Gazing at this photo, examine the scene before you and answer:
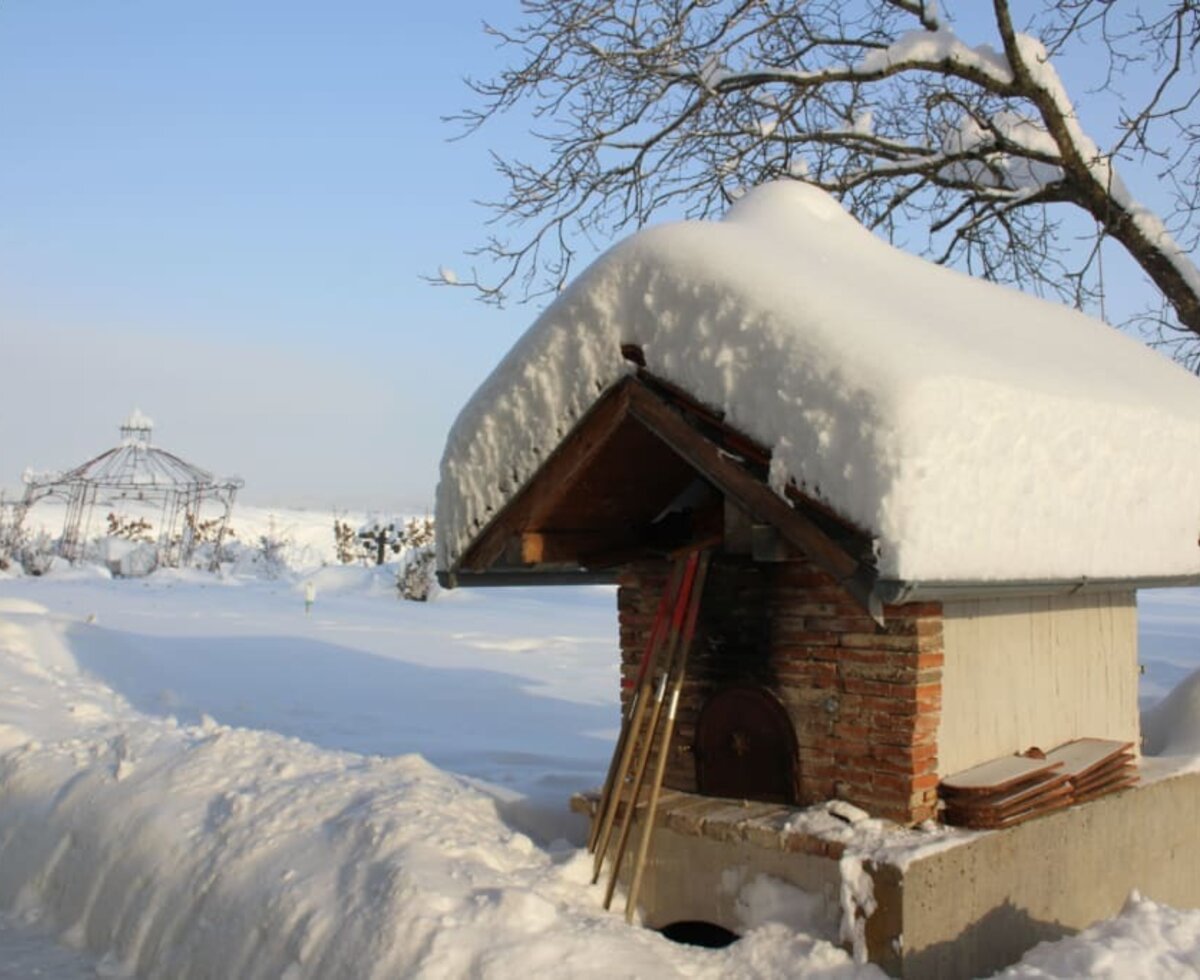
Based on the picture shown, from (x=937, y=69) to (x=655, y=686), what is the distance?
6.08 m

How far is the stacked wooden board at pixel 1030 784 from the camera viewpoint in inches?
182

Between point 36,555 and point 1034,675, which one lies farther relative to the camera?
point 36,555

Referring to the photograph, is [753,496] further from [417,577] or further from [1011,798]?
[417,577]

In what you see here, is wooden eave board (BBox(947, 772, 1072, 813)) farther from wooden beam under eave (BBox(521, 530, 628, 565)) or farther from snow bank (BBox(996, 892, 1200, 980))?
wooden beam under eave (BBox(521, 530, 628, 565))

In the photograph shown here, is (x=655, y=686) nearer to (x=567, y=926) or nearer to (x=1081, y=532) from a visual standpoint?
(x=567, y=926)

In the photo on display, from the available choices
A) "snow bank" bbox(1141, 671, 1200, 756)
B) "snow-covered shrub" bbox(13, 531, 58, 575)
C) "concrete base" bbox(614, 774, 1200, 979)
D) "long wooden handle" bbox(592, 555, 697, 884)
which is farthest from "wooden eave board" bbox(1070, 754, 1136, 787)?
"snow-covered shrub" bbox(13, 531, 58, 575)

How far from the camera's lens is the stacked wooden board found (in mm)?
4617

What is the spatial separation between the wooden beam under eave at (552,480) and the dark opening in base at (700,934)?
73.0 inches

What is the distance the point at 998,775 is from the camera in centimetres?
480

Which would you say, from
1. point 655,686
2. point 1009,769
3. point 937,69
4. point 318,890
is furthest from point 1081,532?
point 937,69

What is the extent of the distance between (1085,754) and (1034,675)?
15.5 inches

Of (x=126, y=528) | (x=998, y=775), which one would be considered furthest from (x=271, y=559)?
(x=998, y=775)

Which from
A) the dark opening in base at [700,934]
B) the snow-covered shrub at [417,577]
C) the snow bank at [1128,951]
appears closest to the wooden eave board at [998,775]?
the snow bank at [1128,951]

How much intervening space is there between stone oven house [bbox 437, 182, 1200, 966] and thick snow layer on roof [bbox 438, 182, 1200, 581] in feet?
Answer: 0.04
